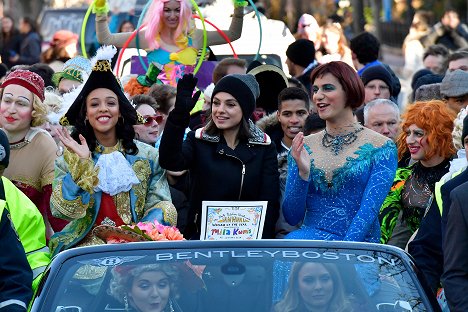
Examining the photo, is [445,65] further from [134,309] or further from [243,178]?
[134,309]

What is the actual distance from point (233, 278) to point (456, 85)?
4997 millimetres

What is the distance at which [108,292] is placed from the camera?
5.80 m

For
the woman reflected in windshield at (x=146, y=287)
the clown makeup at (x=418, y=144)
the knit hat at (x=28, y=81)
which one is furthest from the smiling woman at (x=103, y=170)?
the woman reflected in windshield at (x=146, y=287)

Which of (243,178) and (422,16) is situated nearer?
(243,178)

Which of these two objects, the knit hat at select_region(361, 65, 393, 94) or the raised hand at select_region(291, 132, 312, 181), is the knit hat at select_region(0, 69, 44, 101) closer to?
the raised hand at select_region(291, 132, 312, 181)

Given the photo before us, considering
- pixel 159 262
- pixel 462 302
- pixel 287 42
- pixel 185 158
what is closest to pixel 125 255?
pixel 159 262

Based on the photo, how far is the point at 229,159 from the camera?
8492 millimetres

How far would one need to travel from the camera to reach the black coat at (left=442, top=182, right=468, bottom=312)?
20.3ft

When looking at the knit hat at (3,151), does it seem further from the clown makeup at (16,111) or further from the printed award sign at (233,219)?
the clown makeup at (16,111)

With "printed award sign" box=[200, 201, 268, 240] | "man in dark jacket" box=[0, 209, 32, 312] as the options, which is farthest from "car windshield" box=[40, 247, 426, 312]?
"printed award sign" box=[200, 201, 268, 240]

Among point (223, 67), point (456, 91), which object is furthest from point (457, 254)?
→ point (223, 67)

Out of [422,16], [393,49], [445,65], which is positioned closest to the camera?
[445,65]

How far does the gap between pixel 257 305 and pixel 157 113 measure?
5469 millimetres

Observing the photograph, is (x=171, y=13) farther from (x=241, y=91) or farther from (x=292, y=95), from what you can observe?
(x=241, y=91)
